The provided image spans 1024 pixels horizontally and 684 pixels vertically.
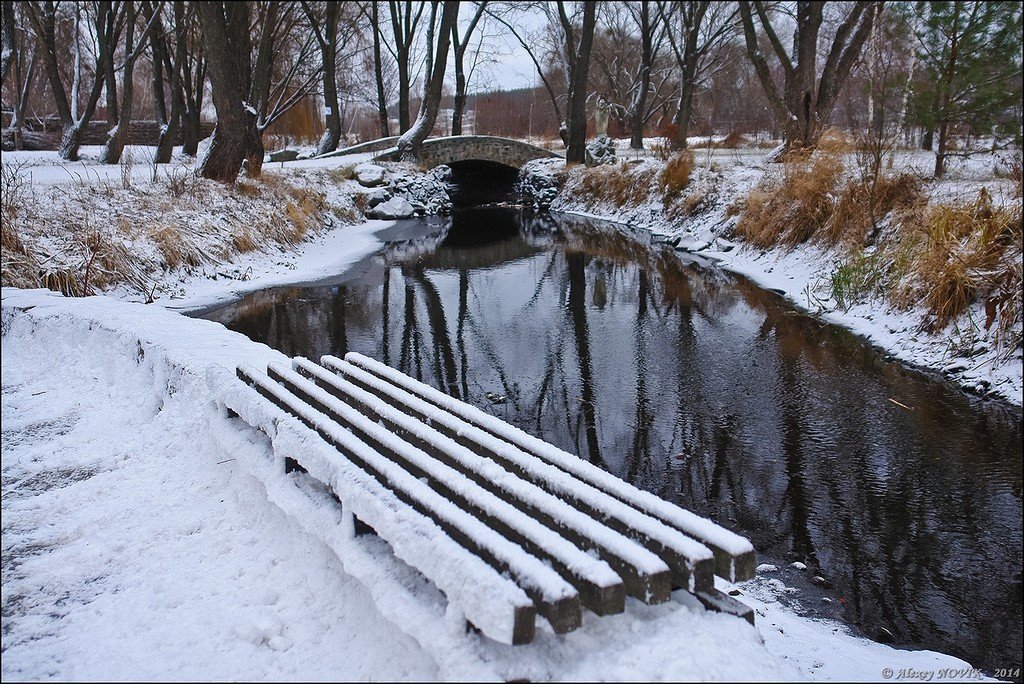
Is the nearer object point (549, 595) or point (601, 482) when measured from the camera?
point (549, 595)

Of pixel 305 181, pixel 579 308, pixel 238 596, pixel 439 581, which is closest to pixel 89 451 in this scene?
pixel 238 596

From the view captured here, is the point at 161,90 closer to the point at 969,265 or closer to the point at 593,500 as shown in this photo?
the point at 969,265

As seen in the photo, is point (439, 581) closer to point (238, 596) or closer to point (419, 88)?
point (238, 596)

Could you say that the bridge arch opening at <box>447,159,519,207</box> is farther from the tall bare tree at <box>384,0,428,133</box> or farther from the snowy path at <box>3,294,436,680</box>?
the snowy path at <box>3,294,436,680</box>

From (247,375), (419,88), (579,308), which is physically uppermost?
(419,88)

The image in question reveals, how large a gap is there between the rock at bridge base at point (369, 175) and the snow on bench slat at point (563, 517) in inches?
702

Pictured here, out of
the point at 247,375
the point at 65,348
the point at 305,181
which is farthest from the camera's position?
the point at 305,181

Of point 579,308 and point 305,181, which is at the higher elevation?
point 305,181

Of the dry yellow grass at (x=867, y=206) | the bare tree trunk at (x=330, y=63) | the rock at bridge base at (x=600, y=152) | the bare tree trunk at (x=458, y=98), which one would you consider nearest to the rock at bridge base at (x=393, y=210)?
the bare tree trunk at (x=330, y=63)

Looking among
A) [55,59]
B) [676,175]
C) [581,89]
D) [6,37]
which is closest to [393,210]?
[581,89]

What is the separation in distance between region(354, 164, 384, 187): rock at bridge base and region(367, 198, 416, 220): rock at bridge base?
2.77 feet

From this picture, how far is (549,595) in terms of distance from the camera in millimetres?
2029

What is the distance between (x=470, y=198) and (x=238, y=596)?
84.2ft

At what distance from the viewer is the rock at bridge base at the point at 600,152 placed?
22.5 meters
